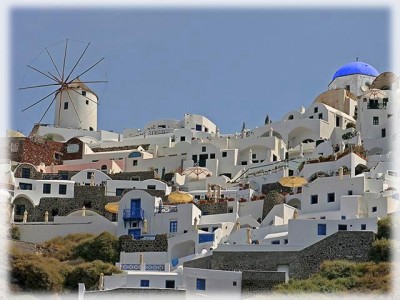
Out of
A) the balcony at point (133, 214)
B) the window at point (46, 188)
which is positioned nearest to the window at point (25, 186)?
the window at point (46, 188)

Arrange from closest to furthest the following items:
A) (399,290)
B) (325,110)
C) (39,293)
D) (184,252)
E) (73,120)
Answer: (399,290), (39,293), (184,252), (325,110), (73,120)

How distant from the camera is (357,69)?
204 feet

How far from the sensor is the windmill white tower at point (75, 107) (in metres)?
63.1

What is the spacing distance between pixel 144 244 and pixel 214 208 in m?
5.31

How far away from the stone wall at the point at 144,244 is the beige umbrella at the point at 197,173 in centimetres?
1117

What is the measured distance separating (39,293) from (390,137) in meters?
22.6

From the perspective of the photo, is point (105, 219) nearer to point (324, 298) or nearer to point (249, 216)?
point (249, 216)

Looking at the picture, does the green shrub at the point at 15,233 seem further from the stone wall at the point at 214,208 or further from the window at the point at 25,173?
the stone wall at the point at 214,208

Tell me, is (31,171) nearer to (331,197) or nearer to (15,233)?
(15,233)

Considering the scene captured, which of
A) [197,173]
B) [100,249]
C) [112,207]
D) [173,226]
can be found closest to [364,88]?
[197,173]

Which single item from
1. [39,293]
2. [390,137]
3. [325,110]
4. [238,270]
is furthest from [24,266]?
[325,110]

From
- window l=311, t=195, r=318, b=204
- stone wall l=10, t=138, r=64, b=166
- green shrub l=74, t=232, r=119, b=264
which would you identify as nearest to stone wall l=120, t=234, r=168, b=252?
green shrub l=74, t=232, r=119, b=264

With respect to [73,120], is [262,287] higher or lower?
lower

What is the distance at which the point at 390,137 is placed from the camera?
48.2 m
